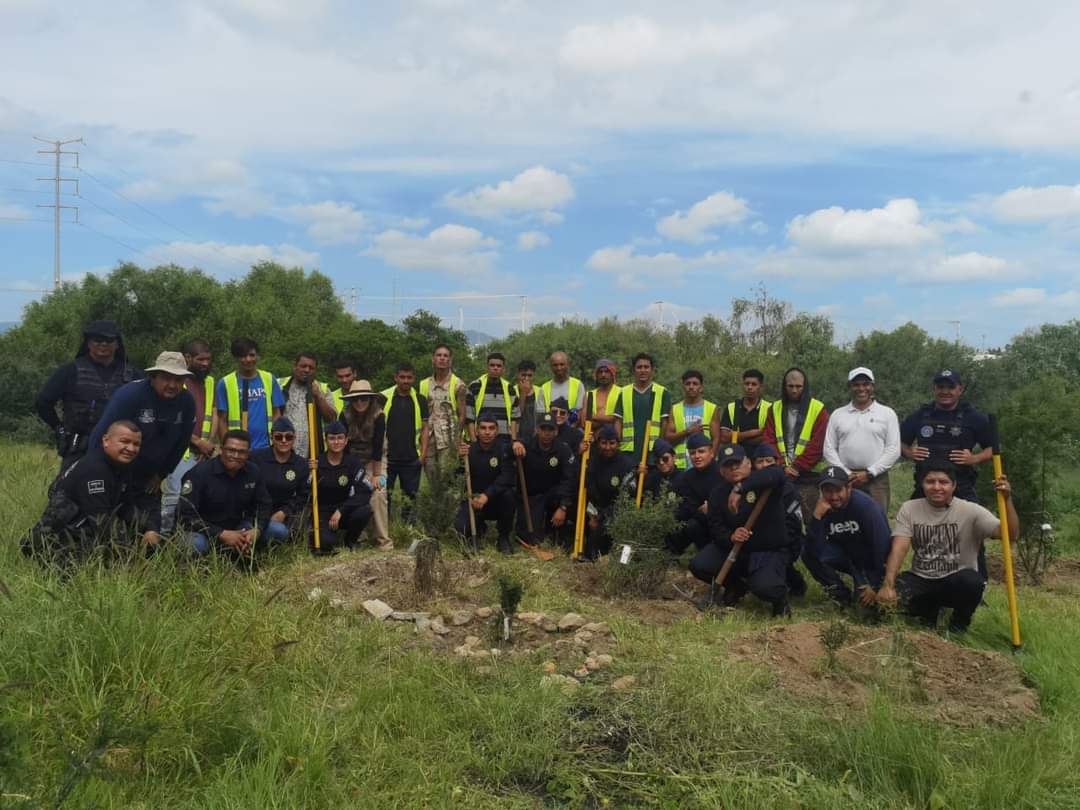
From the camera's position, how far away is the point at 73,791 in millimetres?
3117

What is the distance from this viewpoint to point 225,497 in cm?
682

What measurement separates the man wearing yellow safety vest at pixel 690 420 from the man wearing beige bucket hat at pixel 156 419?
14.4 ft

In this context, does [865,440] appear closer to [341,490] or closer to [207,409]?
[341,490]

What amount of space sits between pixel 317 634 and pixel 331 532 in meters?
2.92

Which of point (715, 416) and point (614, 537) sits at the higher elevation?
point (715, 416)

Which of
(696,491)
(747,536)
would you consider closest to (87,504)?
(747,536)

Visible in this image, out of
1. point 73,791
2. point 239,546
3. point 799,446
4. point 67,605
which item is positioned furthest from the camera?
point 799,446

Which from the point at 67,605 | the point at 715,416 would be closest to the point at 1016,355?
the point at 715,416

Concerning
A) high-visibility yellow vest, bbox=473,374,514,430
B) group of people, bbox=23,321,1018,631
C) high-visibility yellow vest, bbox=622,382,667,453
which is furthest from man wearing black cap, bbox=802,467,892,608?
high-visibility yellow vest, bbox=473,374,514,430

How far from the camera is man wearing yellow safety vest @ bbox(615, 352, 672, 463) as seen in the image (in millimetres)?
8453

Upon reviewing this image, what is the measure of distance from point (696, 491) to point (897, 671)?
292 centimetres

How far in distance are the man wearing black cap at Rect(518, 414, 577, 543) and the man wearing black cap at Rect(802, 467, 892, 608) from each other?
259cm

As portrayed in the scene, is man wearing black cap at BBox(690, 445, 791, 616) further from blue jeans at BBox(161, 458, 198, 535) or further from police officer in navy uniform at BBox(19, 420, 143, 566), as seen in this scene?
blue jeans at BBox(161, 458, 198, 535)

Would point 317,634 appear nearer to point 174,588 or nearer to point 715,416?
point 174,588
